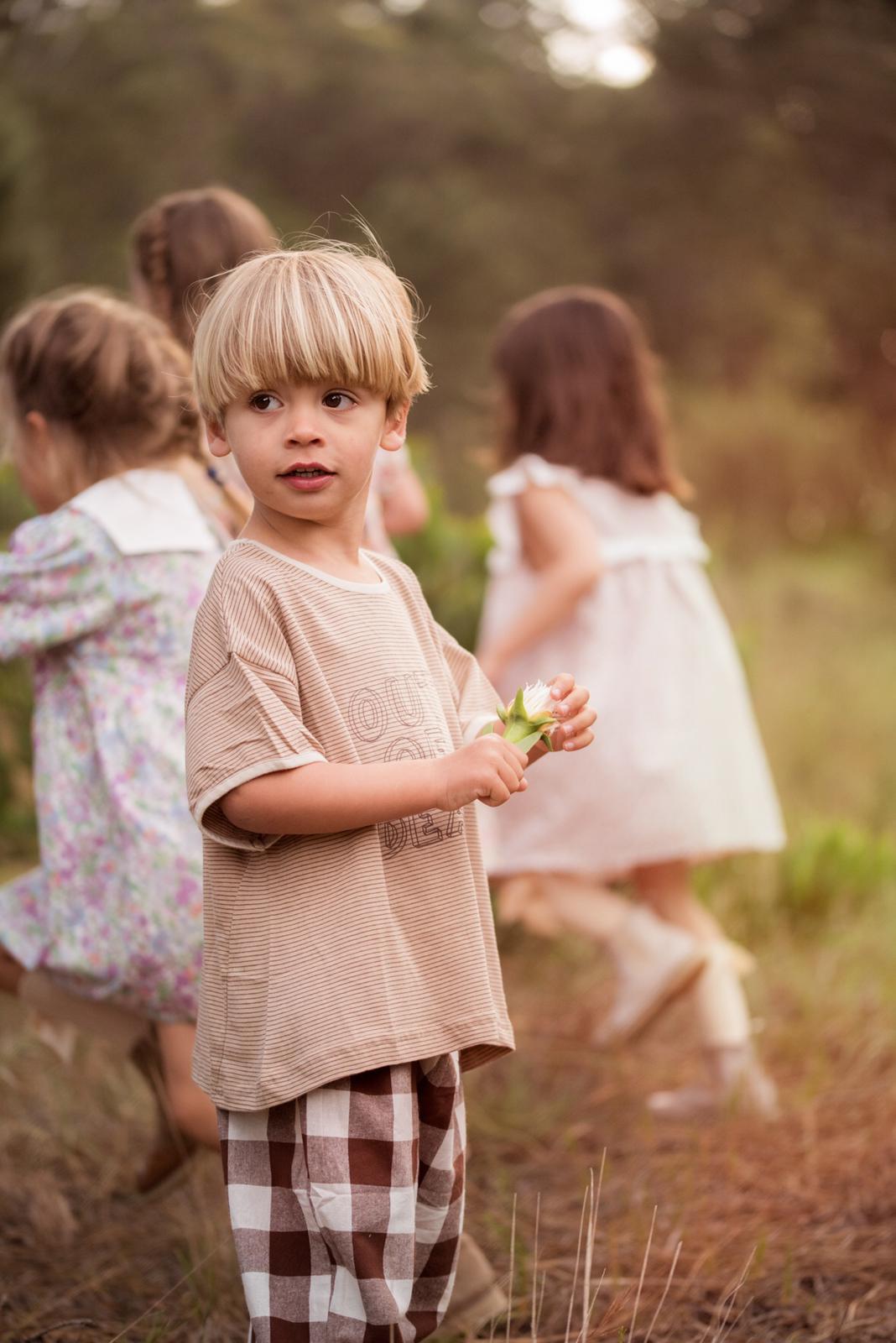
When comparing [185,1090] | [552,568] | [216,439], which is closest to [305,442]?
[216,439]

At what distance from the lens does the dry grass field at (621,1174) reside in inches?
86.2

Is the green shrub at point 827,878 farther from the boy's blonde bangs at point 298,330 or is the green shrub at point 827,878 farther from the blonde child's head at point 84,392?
the boy's blonde bangs at point 298,330

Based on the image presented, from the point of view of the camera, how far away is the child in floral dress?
2.22 metres

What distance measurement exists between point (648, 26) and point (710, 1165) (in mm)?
10199

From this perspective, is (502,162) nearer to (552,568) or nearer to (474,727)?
(552,568)

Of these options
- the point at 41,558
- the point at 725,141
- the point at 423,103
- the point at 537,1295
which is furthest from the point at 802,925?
the point at 423,103

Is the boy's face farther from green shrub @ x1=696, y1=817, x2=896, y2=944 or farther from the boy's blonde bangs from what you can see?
green shrub @ x1=696, y1=817, x2=896, y2=944

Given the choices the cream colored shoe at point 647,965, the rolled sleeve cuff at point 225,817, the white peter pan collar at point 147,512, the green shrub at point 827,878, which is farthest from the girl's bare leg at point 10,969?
the green shrub at point 827,878

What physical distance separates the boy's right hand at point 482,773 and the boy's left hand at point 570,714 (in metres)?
0.15

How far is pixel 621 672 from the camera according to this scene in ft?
11.0

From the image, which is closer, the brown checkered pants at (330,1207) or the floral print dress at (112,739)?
the brown checkered pants at (330,1207)

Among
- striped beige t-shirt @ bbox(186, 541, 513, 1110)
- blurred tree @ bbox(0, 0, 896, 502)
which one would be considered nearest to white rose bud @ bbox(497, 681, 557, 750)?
striped beige t-shirt @ bbox(186, 541, 513, 1110)

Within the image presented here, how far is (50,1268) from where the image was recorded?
2.39 metres

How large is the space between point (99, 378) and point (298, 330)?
0.95 meters
